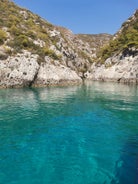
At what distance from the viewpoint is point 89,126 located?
2478 centimetres

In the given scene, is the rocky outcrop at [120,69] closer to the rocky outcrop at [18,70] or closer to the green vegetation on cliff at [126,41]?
the green vegetation on cliff at [126,41]

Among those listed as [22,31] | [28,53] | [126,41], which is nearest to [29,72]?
[28,53]

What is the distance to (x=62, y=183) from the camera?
12844 mm

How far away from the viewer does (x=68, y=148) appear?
18.1 meters

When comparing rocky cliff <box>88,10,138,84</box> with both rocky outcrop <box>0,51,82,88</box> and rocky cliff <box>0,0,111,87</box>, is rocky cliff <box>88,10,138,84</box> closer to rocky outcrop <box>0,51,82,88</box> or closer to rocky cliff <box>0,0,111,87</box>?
rocky cliff <box>0,0,111,87</box>

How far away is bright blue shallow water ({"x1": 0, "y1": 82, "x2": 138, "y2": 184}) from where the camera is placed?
44.9ft

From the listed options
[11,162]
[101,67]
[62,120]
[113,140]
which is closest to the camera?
[11,162]

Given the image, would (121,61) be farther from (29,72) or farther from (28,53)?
Result: (29,72)

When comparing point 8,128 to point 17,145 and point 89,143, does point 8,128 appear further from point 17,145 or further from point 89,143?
point 89,143

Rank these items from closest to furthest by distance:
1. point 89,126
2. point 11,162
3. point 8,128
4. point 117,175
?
point 117,175 < point 11,162 < point 8,128 < point 89,126

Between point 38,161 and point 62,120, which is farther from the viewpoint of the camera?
point 62,120

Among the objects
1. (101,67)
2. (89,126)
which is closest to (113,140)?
(89,126)

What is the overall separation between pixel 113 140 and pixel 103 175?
653cm

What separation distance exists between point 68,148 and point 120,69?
95606 millimetres
